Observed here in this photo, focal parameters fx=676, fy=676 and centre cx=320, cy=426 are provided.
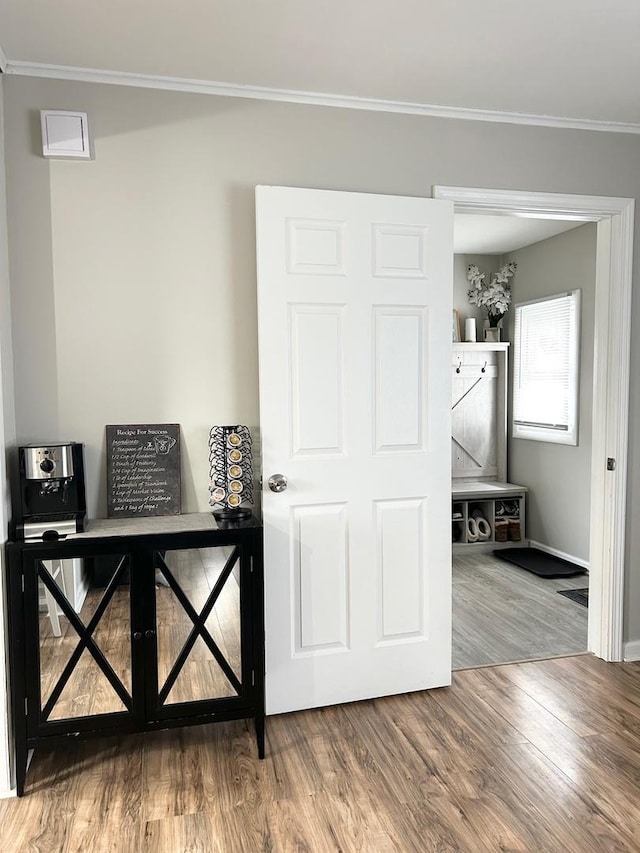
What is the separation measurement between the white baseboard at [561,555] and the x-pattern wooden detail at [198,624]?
3209 millimetres

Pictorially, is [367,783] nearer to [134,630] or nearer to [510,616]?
[134,630]

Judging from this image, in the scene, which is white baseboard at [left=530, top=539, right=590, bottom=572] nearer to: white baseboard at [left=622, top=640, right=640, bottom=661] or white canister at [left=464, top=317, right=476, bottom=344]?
white baseboard at [left=622, top=640, right=640, bottom=661]

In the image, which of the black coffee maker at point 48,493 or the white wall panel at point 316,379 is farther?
the white wall panel at point 316,379

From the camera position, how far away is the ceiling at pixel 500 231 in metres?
4.61

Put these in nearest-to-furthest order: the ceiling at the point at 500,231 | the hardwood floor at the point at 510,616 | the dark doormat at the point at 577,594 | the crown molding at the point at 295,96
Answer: the crown molding at the point at 295,96 → the hardwood floor at the point at 510,616 → the dark doormat at the point at 577,594 → the ceiling at the point at 500,231

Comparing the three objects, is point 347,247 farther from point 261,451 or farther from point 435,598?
point 435,598

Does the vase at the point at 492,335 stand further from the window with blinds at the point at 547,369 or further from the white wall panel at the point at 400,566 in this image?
the white wall panel at the point at 400,566

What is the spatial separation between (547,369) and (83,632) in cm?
414

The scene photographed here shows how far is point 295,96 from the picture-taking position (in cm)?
268

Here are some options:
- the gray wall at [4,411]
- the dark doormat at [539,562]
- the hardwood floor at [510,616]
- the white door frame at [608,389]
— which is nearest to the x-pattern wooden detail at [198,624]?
the gray wall at [4,411]

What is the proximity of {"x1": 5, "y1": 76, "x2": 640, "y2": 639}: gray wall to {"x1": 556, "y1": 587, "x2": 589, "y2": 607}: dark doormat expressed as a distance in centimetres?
266

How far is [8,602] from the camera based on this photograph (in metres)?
2.23

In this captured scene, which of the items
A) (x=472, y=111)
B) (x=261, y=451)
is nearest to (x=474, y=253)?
(x=472, y=111)

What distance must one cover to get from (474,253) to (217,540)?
428 centimetres
